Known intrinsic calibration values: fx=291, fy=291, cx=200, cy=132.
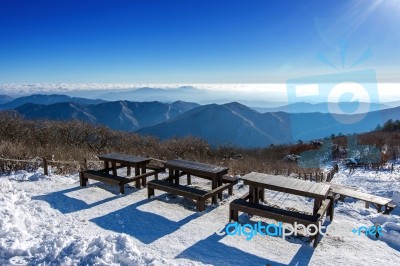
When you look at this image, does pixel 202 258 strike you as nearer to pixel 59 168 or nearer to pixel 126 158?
pixel 126 158

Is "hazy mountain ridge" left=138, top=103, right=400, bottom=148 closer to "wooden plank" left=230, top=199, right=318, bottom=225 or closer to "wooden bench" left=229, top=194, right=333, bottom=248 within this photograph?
"wooden bench" left=229, top=194, right=333, bottom=248

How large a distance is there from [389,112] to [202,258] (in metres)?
178

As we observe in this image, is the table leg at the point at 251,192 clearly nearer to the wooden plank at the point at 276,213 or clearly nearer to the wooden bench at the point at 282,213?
the wooden bench at the point at 282,213

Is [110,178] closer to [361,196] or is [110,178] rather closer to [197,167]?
[197,167]

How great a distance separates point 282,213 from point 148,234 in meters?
2.98

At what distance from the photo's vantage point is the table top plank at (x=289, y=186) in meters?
6.38

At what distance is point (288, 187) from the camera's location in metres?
6.62

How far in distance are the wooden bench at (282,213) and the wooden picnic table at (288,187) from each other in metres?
0.31

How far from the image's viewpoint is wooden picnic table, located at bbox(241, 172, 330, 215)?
6.37 meters

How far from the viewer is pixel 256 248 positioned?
588 centimetres

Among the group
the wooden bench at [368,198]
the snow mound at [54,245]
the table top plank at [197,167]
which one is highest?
the table top plank at [197,167]

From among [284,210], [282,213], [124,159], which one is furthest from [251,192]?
[124,159]

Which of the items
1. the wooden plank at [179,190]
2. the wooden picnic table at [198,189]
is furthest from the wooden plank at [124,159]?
the wooden plank at [179,190]

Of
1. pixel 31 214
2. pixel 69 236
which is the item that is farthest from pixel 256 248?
pixel 31 214
